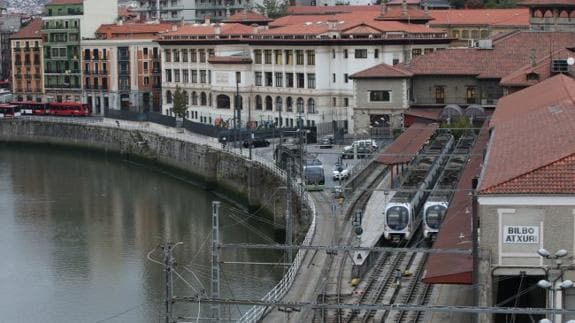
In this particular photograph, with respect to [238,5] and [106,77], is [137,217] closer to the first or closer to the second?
[106,77]

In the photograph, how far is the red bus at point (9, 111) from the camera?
339ft

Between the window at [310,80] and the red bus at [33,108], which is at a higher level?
the window at [310,80]

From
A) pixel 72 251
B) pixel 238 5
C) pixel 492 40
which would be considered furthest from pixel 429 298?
pixel 238 5

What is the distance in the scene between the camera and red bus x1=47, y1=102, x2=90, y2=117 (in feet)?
336

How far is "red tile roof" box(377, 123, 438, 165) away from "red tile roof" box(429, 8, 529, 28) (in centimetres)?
2940

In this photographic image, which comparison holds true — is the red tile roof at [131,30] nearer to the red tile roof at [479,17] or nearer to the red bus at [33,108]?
the red bus at [33,108]

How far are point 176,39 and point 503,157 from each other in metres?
62.2

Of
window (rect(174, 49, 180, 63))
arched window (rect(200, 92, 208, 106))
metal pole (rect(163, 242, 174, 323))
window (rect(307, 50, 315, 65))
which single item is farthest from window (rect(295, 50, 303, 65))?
metal pole (rect(163, 242, 174, 323))

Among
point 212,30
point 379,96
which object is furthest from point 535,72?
point 212,30

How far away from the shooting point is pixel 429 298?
120 ft

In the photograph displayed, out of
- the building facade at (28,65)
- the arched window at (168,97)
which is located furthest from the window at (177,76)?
the building facade at (28,65)

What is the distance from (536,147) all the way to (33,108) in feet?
247

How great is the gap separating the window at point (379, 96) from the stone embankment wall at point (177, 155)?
9348mm

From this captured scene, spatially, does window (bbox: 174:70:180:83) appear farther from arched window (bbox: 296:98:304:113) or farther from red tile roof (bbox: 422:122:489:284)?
red tile roof (bbox: 422:122:489:284)
